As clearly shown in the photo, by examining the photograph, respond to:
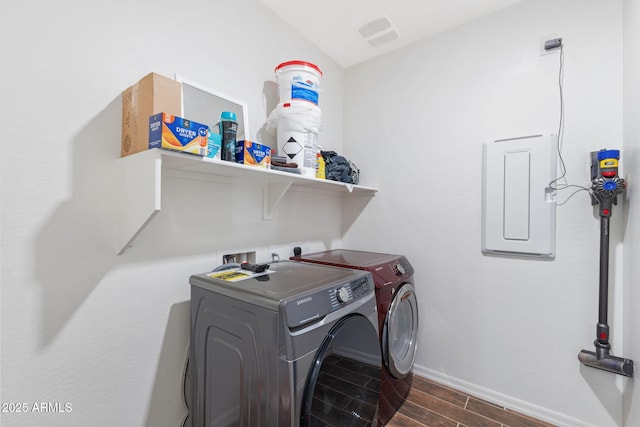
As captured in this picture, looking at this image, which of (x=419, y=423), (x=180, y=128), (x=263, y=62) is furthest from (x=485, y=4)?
(x=419, y=423)

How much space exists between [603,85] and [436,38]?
3.57ft

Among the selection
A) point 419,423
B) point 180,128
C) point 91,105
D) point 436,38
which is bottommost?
point 419,423

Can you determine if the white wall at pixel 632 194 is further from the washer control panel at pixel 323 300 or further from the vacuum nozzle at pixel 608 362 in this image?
the washer control panel at pixel 323 300

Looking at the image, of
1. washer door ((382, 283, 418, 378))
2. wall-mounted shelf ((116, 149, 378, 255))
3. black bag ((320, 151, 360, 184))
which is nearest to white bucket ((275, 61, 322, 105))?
black bag ((320, 151, 360, 184))

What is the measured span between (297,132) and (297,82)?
31 centimetres

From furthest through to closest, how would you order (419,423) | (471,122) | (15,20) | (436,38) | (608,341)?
(436,38)
(471,122)
(419,423)
(608,341)
(15,20)

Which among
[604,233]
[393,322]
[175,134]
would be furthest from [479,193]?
[175,134]

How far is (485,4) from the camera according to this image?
178 centimetres

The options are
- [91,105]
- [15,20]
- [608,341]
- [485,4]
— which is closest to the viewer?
[15,20]

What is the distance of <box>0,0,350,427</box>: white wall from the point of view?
92cm

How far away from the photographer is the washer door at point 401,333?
60.3 inches

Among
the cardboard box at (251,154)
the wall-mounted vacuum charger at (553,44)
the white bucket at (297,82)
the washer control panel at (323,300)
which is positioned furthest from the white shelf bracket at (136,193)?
the wall-mounted vacuum charger at (553,44)

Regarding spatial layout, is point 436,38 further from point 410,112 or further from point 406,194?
point 406,194

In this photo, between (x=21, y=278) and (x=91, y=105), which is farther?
(x=91, y=105)
